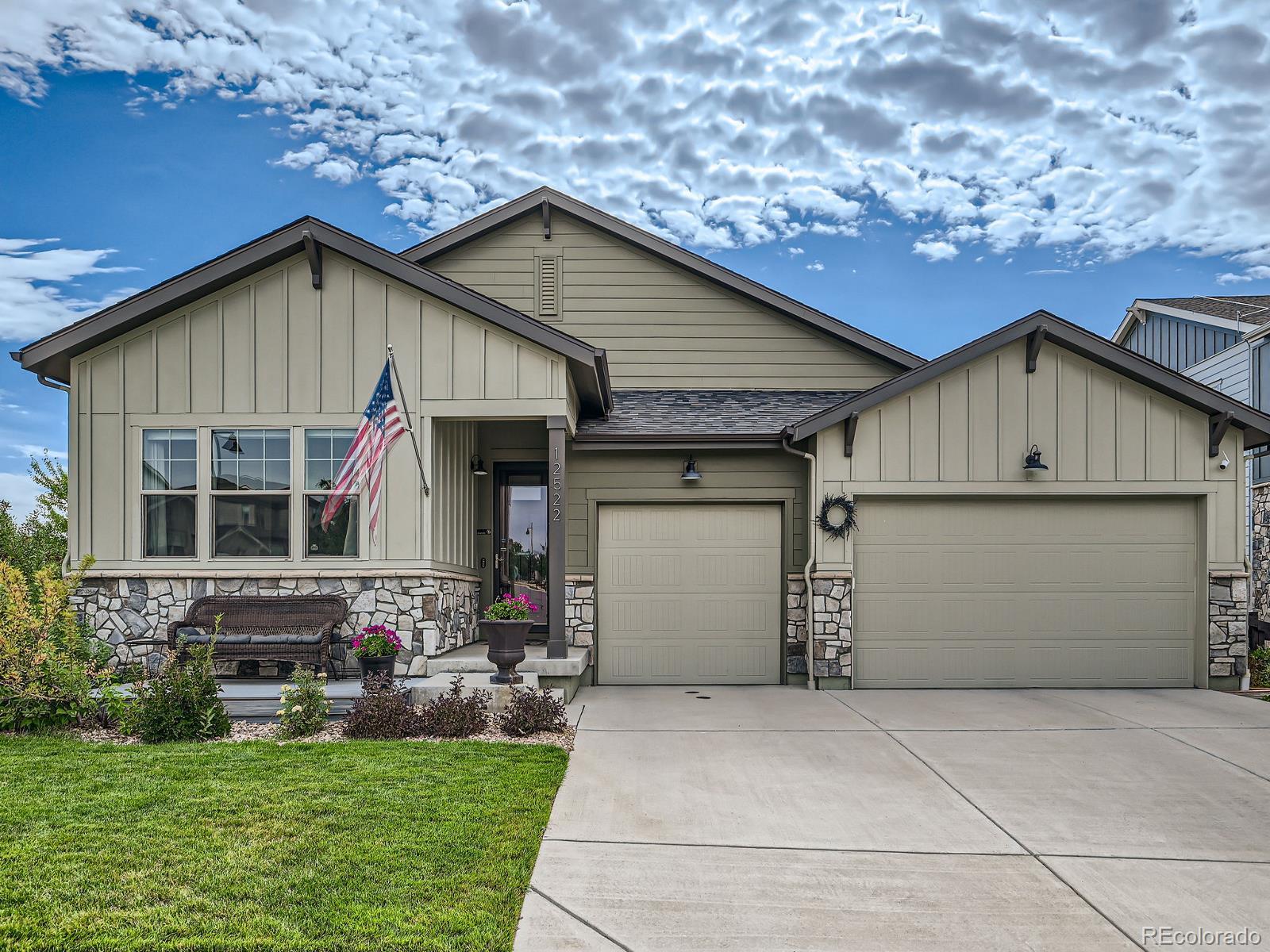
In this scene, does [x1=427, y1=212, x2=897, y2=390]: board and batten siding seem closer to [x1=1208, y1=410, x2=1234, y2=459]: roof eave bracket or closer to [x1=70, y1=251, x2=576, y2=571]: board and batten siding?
[x1=70, y1=251, x2=576, y2=571]: board and batten siding

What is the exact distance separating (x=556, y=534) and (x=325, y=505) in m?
2.48

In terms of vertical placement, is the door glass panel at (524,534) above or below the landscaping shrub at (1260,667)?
above

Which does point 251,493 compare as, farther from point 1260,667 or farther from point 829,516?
point 1260,667

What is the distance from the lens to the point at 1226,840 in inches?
199

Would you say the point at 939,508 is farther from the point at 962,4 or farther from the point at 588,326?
the point at 962,4

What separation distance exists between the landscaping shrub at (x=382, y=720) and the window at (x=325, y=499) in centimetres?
225

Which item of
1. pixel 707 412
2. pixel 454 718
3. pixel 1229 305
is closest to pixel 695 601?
pixel 707 412

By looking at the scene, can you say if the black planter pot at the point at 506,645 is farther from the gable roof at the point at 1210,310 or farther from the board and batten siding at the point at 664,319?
the gable roof at the point at 1210,310

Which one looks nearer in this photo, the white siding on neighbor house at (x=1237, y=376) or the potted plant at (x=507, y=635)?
the potted plant at (x=507, y=635)

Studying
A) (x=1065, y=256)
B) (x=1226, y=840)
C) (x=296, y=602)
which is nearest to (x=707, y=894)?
(x=1226, y=840)

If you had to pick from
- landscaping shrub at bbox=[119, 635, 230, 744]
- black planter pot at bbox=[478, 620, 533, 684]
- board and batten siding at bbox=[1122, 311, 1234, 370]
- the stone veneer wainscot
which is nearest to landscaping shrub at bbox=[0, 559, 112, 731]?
landscaping shrub at bbox=[119, 635, 230, 744]

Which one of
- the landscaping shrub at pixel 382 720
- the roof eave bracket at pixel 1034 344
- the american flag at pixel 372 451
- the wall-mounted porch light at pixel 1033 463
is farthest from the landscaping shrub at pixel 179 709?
the roof eave bracket at pixel 1034 344

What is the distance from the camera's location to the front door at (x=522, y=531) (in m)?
12.6

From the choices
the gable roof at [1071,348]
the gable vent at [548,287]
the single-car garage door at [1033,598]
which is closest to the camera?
the gable roof at [1071,348]
